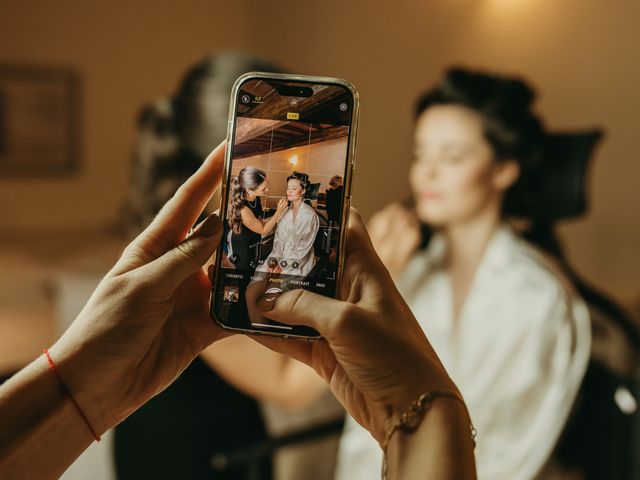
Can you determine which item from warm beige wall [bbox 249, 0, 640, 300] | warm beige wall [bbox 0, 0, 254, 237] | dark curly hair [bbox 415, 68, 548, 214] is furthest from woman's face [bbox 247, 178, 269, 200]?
warm beige wall [bbox 0, 0, 254, 237]

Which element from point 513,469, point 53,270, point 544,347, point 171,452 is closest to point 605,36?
point 544,347

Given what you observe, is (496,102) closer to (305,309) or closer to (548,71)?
(548,71)

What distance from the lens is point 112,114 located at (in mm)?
3076

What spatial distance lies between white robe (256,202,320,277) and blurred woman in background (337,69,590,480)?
1.51 feet

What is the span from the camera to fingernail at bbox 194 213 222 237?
0.37m

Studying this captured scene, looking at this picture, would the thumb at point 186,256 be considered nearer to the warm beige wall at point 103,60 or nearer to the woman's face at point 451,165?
the woman's face at point 451,165

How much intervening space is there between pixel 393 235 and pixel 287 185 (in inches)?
20.8

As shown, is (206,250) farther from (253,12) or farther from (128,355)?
(253,12)

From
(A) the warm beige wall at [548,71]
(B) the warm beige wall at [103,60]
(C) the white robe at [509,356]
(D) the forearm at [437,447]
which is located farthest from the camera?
(B) the warm beige wall at [103,60]

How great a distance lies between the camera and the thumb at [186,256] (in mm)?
367

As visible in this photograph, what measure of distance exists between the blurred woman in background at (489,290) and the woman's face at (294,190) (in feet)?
1.54

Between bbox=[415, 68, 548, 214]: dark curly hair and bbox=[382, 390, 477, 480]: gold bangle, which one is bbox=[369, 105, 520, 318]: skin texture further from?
bbox=[382, 390, 477, 480]: gold bangle

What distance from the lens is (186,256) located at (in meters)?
0.37

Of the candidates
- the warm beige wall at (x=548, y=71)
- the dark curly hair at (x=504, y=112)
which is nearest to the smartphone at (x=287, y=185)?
the warm beige wall at (x=548, y=71)
